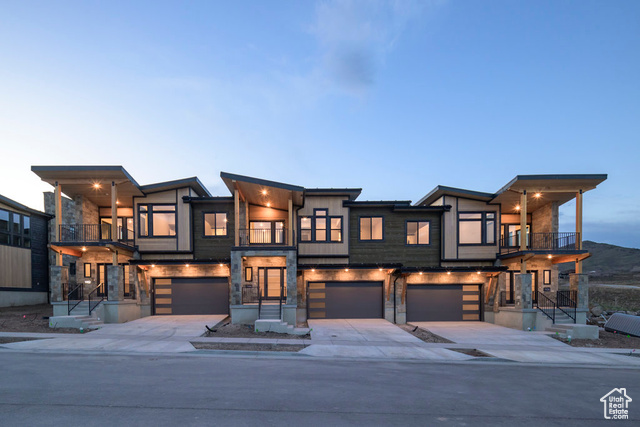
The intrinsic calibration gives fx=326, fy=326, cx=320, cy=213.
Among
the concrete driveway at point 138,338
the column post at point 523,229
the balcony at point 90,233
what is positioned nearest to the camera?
the concrete driveway at point 138,338

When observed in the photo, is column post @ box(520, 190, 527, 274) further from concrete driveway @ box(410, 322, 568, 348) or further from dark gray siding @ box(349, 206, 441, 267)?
dark gray siding @ box(349, 206, 441, 267)

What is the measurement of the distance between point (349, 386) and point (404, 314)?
13280 millimetres

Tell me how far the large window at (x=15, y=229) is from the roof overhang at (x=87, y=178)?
6.71 meters

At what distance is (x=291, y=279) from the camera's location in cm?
1817

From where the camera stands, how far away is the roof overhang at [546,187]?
1861 cm

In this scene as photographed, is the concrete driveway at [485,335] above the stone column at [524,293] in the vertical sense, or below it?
below

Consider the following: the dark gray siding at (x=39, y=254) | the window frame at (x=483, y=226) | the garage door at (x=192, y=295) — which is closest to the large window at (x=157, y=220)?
the garage door at (x=192, y=295)

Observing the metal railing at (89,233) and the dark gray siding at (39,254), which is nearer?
the metal railing at (89,233)

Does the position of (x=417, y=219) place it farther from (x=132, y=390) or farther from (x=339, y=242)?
(x=132, y=390)

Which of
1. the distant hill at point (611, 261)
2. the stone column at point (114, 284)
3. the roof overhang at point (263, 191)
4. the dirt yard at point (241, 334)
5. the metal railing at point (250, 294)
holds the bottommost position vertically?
the distant hill at point (611, 261)

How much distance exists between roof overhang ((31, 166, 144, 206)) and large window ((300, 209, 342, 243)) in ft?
35.0

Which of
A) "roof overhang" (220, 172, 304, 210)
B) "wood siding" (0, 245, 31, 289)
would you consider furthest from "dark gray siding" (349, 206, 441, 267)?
"wood siding" (0, 245, 31, 289)

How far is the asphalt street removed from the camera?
6258mm
